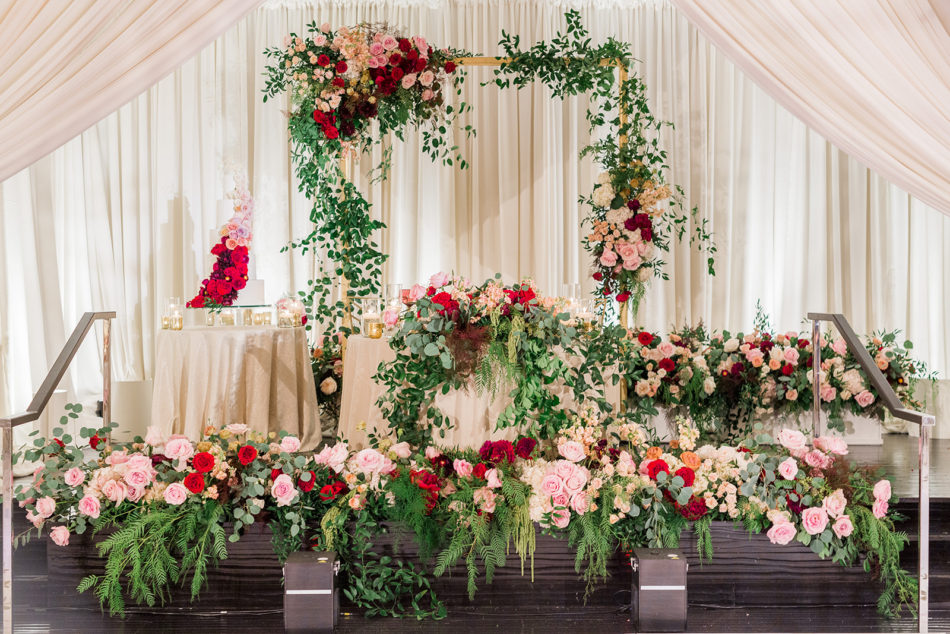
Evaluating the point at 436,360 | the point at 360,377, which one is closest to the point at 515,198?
the point at 360,377

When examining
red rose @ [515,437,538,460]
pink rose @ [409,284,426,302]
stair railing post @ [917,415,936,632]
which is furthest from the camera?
pink rose @ [409,284,426,302]

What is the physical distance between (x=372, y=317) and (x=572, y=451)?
5.90 ft

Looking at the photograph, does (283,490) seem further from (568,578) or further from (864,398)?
(864,398)

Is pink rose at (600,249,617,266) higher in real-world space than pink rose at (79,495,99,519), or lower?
higher

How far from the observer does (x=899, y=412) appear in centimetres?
302

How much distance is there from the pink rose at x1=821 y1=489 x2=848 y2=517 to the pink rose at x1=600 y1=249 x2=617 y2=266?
9.03 feet

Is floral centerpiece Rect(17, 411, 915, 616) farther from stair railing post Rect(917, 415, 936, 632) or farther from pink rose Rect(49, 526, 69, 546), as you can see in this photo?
stair railing post Rect(917, 415, 936, 632)

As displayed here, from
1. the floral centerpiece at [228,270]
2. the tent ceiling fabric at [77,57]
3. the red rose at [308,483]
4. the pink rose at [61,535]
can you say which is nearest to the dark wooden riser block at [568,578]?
the pink rose at [61,535]

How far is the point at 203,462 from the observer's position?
3125 millimetres

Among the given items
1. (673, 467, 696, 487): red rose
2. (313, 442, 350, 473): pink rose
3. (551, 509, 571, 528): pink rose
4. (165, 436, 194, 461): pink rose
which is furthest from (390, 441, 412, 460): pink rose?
(673, 467, 696, 487): red rose

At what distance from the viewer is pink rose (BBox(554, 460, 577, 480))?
3.13 meters

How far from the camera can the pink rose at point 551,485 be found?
3101mm

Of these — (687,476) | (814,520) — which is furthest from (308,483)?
(814,520)

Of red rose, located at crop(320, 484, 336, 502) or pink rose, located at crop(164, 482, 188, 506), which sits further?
red rose, located at crop(320, 484, 336, 502)
